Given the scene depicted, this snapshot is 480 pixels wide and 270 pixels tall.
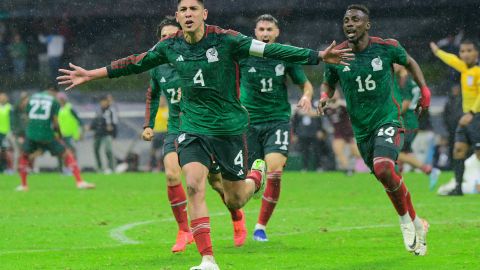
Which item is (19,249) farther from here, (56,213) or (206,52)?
(56,213)

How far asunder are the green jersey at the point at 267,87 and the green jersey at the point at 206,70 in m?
2.85

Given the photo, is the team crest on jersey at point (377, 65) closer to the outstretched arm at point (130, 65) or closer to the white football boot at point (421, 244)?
the white football boot at point (421, 244)

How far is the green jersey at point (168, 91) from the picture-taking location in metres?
11.6

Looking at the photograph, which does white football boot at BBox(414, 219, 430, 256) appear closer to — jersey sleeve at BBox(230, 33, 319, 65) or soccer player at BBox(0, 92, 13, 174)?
jersey sleeve at BBox(230, 33, 319, 65)

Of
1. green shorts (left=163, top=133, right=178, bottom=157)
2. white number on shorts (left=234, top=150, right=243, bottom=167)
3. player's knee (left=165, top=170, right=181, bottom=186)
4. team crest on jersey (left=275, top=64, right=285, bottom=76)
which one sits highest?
team crest on jersey (left=275, top=64, right=285, bottom=76)

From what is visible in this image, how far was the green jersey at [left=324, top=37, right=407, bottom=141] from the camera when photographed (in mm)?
11031

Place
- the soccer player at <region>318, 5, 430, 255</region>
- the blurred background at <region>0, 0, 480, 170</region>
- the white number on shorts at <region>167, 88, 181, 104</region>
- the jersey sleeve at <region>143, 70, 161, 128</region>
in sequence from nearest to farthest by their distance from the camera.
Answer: the soccer player at <region>318, 5, 430, 255</region>, the white number on shorts at <region>167, 88, 181, 104</region>, the jersey sleeve at <region>143, 70, 161, 128</region>, the blurred background at <region>0, 0, 480, 170</region>

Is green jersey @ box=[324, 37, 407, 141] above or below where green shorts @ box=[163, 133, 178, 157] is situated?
above

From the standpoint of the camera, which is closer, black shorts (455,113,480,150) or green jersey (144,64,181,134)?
green jersey (144,64,181,134)

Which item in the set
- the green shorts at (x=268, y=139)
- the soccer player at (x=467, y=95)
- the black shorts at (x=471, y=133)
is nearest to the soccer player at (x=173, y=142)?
the green shorts at (x=268, y=139)

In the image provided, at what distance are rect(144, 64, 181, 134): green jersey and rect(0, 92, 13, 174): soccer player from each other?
18.9 meters

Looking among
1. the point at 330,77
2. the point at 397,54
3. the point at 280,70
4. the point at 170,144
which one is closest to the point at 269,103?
the point at 280,70

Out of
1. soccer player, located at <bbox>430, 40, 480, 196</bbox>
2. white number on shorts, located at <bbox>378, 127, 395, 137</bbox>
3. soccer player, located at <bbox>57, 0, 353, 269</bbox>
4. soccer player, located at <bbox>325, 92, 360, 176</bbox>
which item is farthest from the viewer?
soccer player, located at <bbox>325, 92, 360, 176</bbox>

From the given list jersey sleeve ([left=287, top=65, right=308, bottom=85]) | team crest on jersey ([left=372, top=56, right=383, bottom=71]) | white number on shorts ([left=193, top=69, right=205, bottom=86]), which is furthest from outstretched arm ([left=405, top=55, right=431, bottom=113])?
white number on shorts ([left=193, top=69, right=205, bottom=86])
